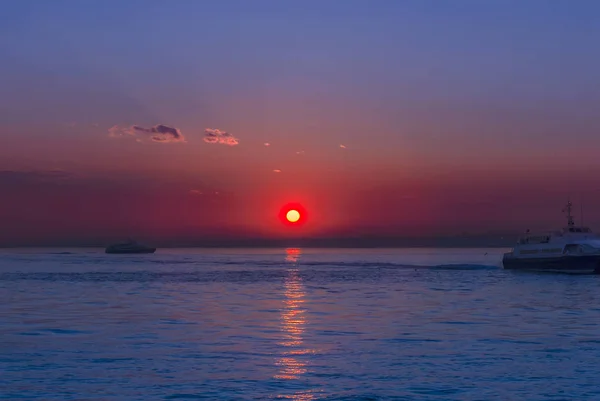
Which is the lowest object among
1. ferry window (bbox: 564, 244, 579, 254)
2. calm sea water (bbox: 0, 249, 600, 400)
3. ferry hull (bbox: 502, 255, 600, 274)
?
calm sea water (bbox: 0, 249, 600, 400)

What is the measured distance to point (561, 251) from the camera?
102625 mm

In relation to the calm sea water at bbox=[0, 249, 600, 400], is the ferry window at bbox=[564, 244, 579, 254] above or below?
above

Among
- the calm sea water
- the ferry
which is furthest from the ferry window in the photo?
the calm sea water

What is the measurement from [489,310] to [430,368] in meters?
24.1

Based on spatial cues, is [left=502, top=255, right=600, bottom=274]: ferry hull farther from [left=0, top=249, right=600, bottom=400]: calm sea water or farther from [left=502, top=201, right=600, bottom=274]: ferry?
[left=0, top=249, right=600, bottom=400]: calm sea water

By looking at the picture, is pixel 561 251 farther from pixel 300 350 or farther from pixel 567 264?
pixel 300 350

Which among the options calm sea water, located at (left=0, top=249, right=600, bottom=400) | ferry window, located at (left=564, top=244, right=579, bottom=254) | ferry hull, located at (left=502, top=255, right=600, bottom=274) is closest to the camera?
calm sea water, located at (left=0, top=249, right=600, bottom=400)

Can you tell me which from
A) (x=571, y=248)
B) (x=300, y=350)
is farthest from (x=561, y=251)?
(x=300, y=350)

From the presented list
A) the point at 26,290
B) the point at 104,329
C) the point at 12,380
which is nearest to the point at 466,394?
the point at 12,380

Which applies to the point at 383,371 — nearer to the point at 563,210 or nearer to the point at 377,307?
the point at 377,307

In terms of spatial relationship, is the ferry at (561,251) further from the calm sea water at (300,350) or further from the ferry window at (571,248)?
the calm sea water at (300,350)

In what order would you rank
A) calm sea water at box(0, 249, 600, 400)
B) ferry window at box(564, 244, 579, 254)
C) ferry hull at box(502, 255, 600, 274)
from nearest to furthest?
calm sea water at box(0, 249, 600, 400)
ferry hull at box(502, 255, 600, 274)
ferry window at box(564, 244, 579, 254)

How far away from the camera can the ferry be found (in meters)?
99.2

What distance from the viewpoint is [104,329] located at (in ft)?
125
